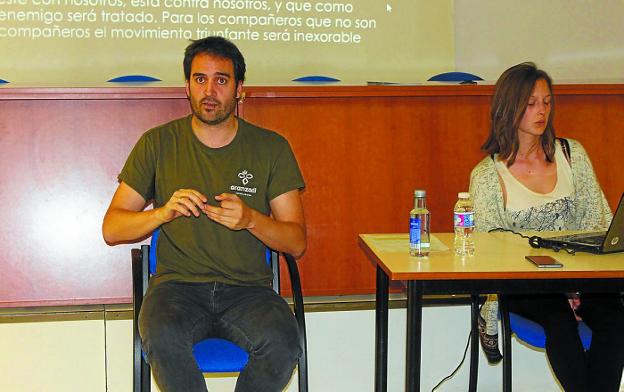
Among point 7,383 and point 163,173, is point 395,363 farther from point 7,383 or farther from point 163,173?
point 7,383

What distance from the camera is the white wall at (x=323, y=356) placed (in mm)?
3152

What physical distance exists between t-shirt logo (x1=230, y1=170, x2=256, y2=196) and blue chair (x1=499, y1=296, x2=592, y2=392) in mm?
953

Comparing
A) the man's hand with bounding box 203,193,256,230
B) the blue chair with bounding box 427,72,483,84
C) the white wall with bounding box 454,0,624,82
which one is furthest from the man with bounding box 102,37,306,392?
the white wall with bounding box 454,0,624,82

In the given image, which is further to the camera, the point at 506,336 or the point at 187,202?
the point at 506,336

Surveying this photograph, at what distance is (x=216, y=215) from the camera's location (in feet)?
7.73

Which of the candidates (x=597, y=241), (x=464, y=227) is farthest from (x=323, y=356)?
(x=597, y=241)

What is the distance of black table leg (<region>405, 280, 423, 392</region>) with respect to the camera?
2168 millimetres

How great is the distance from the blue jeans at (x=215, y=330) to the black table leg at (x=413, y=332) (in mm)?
360

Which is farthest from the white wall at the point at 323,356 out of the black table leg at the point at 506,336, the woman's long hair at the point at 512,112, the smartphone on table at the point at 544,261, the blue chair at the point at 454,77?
the blue chair at the point at 454,77

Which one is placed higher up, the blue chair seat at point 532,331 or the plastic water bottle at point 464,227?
the plastic water bottle at point 464,227

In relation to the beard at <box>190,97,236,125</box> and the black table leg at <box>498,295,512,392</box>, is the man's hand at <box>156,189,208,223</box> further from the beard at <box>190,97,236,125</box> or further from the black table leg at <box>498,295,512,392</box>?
the black table leg at <box>498,295,512,392</box>

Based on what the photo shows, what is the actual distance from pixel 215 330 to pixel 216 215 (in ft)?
1.28

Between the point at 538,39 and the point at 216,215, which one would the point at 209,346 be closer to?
the point at 216,215

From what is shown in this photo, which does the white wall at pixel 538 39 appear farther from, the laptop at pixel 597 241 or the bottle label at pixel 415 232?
the bottle label at pixel 415 232
